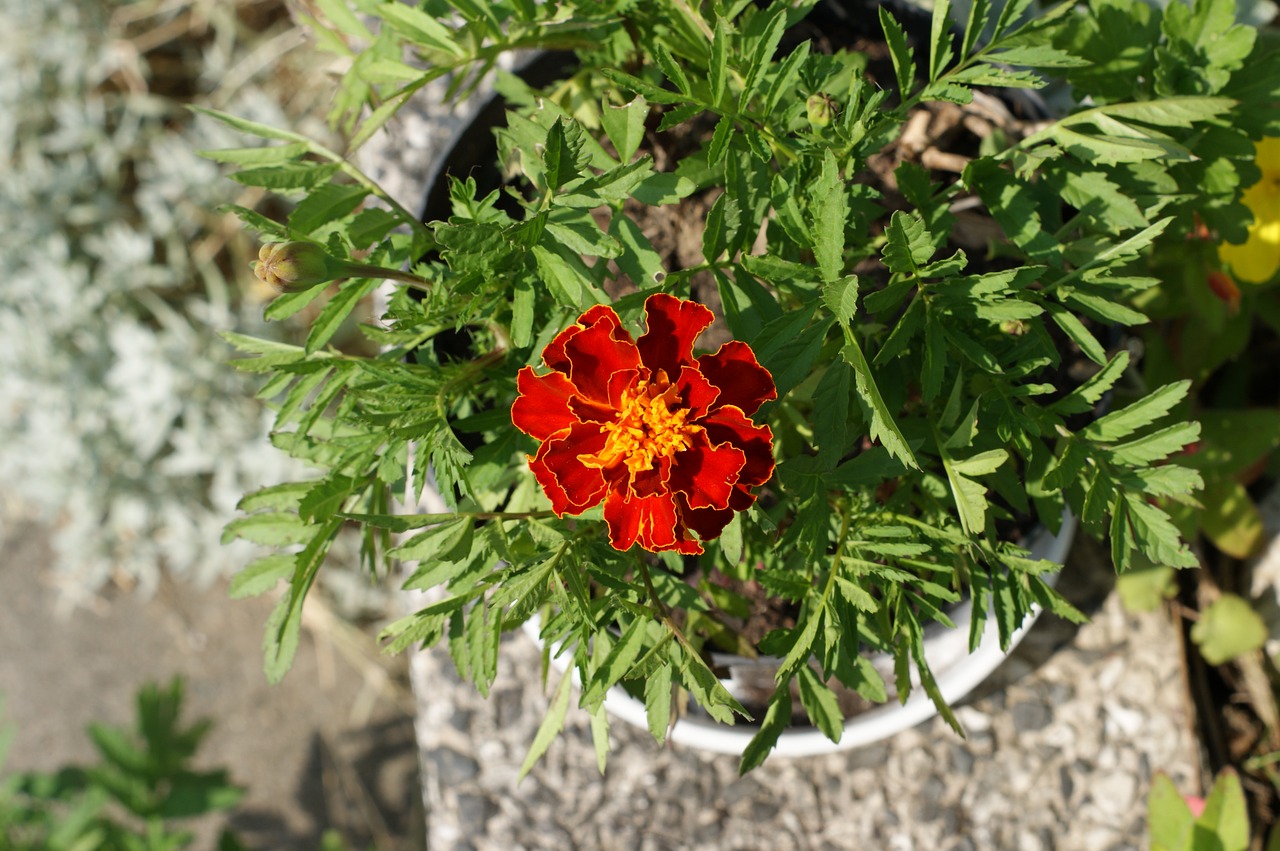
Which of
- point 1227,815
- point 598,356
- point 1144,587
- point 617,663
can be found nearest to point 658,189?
point 598,356

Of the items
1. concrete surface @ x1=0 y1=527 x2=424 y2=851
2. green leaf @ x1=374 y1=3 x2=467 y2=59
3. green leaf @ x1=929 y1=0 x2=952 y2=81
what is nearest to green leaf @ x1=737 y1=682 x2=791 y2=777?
green leaf @ x1=929 y1=0 x2=952 y2=81

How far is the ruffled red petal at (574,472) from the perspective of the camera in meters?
0.69

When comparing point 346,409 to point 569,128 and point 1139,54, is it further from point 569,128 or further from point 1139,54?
point 1139,54

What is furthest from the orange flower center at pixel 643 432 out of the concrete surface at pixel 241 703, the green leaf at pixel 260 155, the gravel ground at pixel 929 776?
the concrete surface at pixel 241 703

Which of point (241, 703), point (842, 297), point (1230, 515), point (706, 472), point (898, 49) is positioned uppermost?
point (898, 49)

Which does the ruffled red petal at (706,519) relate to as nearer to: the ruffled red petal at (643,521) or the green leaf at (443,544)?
the ruffled red petal at (643,521)

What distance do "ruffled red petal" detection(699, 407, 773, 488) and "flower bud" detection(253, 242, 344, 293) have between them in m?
0.30

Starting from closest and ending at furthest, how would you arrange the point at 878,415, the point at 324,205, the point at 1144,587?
the point at 878,415
the point at 324,205
the point at 1144,587

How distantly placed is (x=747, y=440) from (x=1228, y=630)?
0.95 m

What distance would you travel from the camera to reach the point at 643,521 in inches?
26.7

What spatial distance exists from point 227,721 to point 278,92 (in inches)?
53.9

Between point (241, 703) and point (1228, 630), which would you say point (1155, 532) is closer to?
point (1228, 630)

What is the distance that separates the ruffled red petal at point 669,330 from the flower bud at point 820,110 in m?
0.18

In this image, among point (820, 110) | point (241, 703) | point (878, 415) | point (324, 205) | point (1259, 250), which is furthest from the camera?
point (241, 703)
